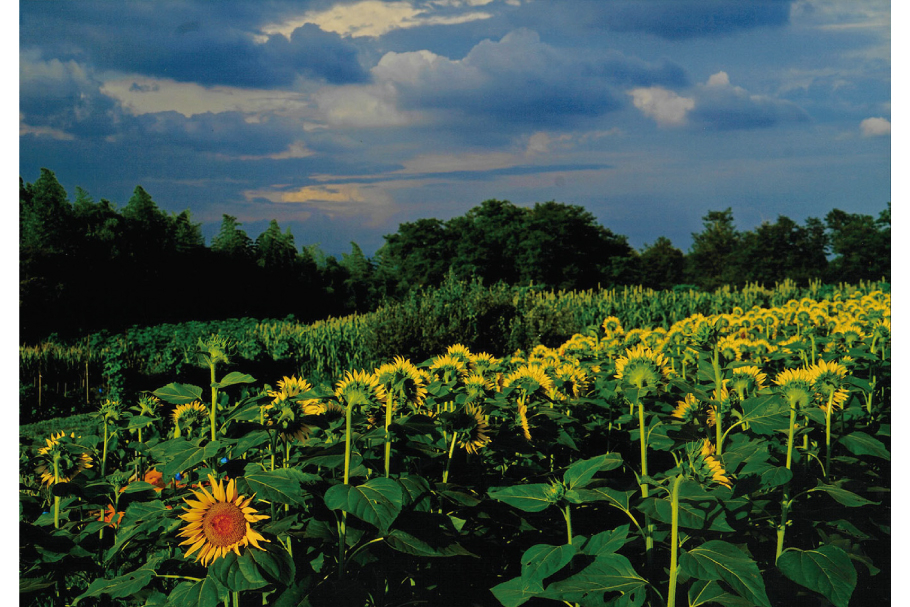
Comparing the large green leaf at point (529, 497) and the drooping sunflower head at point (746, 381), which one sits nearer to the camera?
the large green leaf at point (529, 497)

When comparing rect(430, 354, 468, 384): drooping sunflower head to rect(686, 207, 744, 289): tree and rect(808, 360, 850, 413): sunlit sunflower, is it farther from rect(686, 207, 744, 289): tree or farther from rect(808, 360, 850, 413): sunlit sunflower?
rect(686, 207, 744, 289): tree

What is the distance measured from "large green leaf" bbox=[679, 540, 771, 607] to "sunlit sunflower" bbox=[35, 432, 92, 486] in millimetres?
2196

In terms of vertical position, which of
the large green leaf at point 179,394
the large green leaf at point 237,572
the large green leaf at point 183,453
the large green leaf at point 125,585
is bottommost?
the large green leaf at point 125,585

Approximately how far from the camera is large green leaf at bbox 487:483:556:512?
55.4 inches

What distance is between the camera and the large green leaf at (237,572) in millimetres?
1271

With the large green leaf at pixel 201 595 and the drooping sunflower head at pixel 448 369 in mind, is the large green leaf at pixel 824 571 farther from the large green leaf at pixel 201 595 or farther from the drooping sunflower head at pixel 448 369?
the large green leaf at pixel 201 595

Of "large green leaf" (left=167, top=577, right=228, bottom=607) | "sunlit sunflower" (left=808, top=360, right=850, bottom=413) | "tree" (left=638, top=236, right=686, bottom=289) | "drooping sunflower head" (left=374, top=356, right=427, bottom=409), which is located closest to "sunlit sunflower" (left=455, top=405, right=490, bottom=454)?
"drooping sunflower head" (left=374, top=356, right=427, bottom=409)

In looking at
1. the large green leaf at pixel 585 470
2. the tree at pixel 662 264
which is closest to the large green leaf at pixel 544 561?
the large green leaf at pixel 585 470

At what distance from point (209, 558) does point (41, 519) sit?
1234mm

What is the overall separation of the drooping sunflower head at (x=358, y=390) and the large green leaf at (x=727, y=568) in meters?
0.84

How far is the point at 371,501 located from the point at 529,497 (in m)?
0.39

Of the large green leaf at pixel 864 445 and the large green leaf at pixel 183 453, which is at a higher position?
the large green leaf at pixel 183 453
